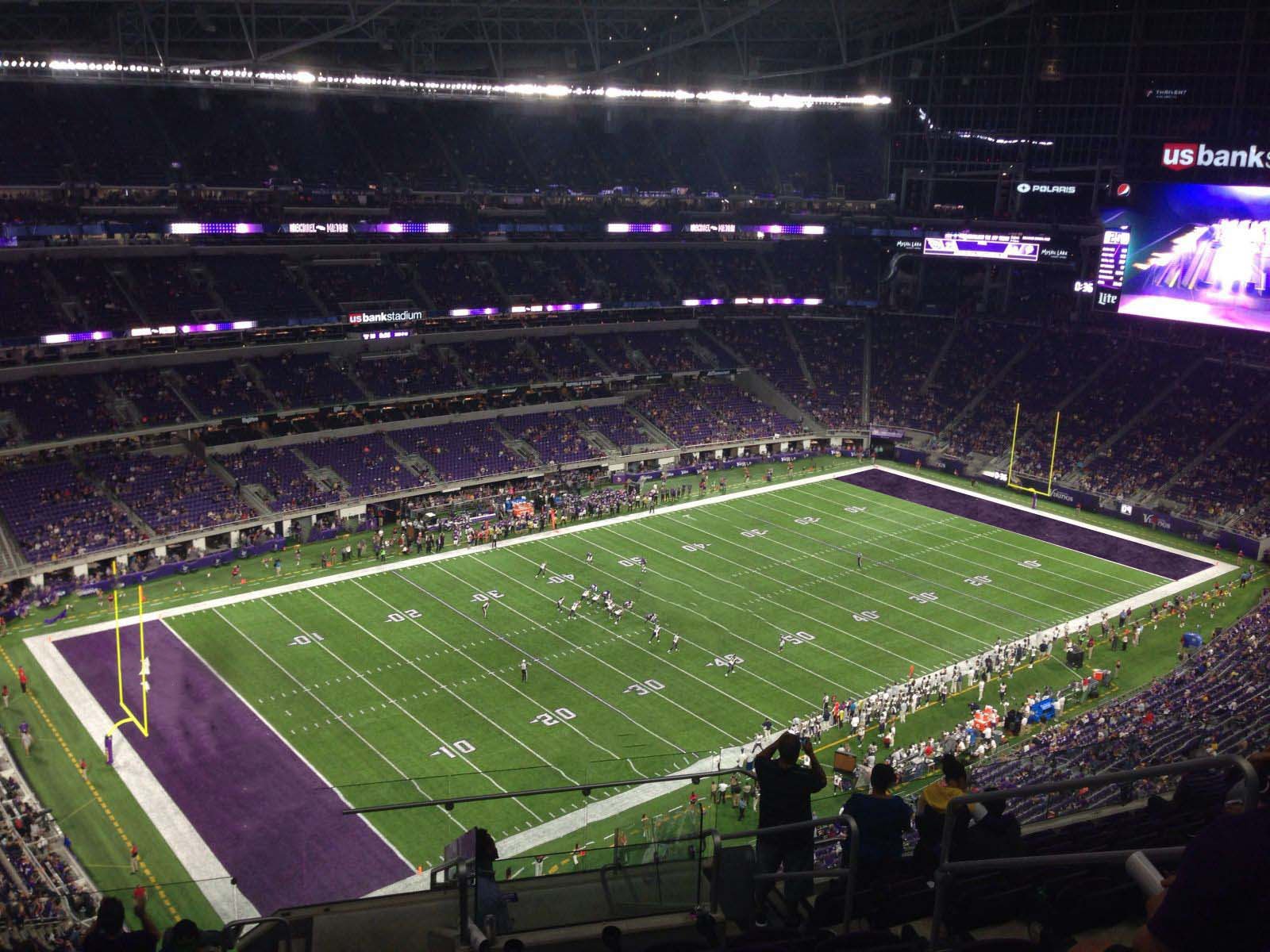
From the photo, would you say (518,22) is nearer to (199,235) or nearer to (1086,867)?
(199,235)

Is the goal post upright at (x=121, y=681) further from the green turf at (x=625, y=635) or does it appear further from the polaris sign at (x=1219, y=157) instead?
the polaris sign at (x=1219, y=157)

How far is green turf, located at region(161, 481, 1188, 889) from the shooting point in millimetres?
29344

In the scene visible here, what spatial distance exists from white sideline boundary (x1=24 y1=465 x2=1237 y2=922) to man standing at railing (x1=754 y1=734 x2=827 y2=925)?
173 centimetres

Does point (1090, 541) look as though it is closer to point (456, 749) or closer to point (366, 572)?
point (366, 572)

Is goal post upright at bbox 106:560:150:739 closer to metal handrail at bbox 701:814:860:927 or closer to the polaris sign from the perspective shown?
metal handrail at bbox 701:814:860:927

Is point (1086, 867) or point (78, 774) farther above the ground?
point (1086, 867)

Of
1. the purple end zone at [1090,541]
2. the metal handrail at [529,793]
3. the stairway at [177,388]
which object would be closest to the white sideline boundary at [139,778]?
the metal handrail at [529,793]

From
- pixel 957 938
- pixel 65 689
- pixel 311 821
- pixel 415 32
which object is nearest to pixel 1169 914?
pixel 957 938

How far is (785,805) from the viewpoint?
944 centimetres

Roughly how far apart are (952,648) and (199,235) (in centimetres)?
3680

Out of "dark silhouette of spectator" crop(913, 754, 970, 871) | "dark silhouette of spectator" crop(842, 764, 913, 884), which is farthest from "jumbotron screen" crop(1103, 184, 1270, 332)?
"dark silhouette of spectator" crop(842, 764, 913, 884)

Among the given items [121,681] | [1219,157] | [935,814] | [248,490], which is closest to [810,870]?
[935,814]

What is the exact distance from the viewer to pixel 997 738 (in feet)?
96.7

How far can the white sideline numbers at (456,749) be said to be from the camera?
92.4 ft
